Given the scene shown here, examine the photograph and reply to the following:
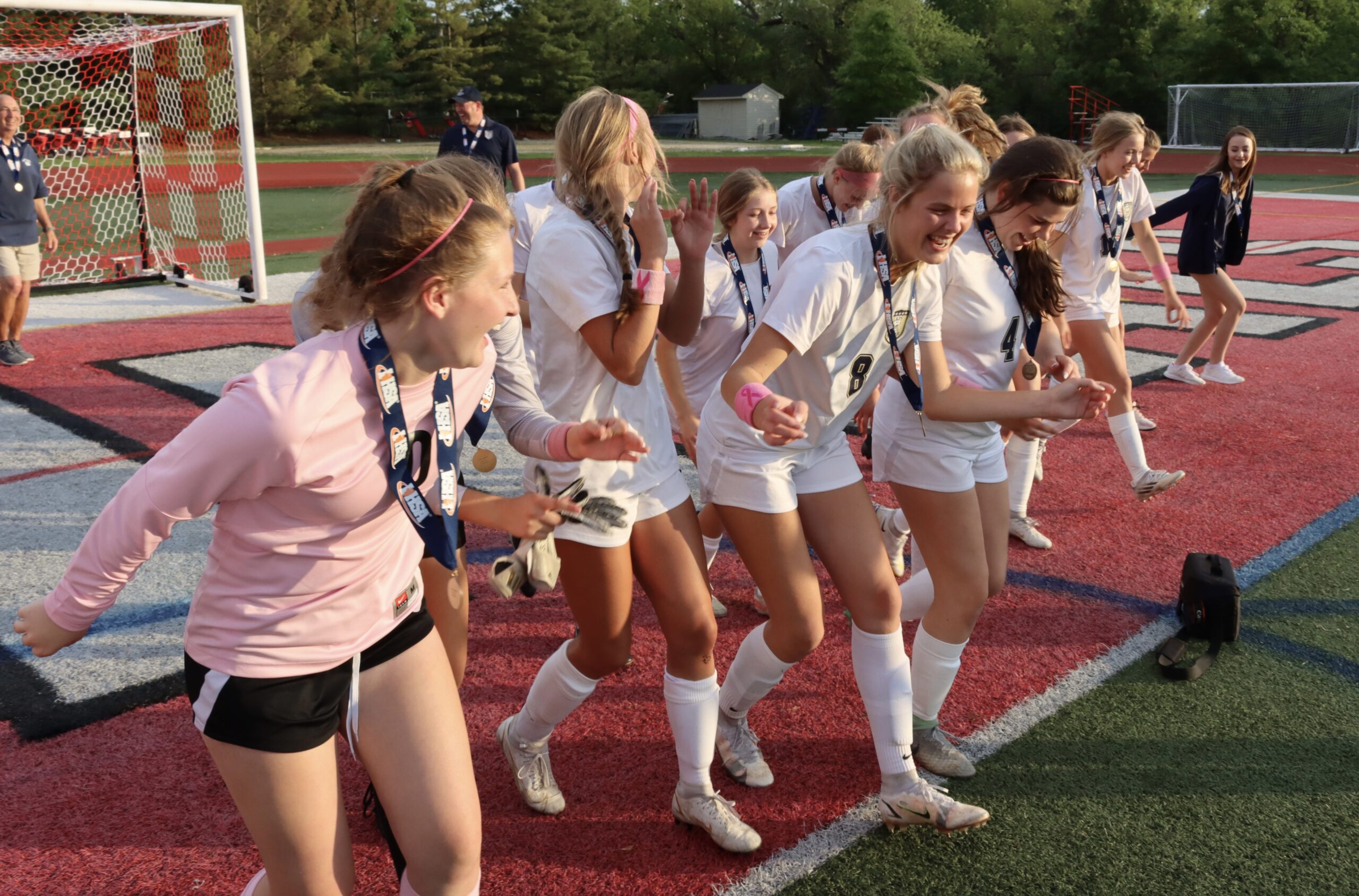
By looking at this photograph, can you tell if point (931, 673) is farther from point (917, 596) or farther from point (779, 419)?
point (779, 419)

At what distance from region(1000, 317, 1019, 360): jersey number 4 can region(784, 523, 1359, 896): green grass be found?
1.34 m

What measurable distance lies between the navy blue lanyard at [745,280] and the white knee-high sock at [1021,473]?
1686mm

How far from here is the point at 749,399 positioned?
2793 millimetres

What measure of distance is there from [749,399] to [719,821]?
128 centimetres

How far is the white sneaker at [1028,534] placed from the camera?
5.59m

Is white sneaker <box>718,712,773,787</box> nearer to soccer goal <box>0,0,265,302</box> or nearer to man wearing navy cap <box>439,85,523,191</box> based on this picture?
man wearing navy cap <box>439,85,523,191</box>

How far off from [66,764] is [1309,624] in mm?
4923

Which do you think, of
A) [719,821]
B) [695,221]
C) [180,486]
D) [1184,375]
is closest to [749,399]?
[695,221]

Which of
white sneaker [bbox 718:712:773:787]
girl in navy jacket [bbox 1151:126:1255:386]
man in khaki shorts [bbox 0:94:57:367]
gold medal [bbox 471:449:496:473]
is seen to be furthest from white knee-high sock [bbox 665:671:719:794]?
man in khaki shorts [bbox 0:94:57:367]

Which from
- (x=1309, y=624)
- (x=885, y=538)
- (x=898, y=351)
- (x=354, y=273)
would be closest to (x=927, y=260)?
(x=898, y=351)

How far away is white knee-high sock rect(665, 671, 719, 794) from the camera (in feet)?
10.2

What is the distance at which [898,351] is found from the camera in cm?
314

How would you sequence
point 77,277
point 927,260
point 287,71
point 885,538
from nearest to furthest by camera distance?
point 927,260 → point 885,538 → point 77,277 → point 287,71

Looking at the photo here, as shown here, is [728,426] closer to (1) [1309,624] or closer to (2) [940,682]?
(2) [940,682]
